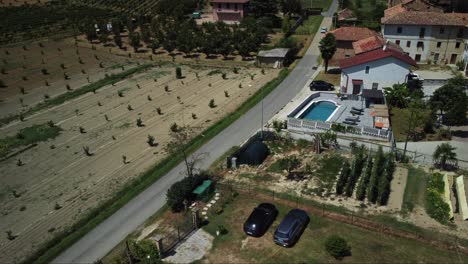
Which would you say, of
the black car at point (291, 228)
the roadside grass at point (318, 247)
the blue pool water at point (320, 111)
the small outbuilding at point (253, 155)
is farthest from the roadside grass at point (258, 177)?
the blue pool water at point (320, 111)

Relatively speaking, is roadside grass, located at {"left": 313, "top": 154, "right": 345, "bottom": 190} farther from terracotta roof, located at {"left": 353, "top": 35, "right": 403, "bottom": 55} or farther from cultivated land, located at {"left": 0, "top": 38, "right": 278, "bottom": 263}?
terracotta roof, located at {"left": 353, "top": 35, "right": 403, "bottom": 55}

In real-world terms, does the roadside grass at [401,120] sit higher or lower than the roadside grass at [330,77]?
lower

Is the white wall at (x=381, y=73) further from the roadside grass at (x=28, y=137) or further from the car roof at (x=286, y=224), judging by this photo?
the roadside grass at (x=28, y=137)

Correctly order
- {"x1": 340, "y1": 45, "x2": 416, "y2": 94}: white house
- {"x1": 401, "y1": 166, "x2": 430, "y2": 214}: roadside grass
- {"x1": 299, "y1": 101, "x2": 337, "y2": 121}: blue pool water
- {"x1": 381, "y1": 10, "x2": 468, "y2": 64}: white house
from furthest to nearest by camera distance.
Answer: {"x1": 381, "y1": 10, "x2": 468, "y2": 64}: white house → {"x1": 340, "y1": 45, "x2": 416, "y2": 94}: white house → {"x1": 299, "y1": 101, "x2": 337, "y2": 121}: blue pool water → {"x1": 401, "y1": 166, "x2": 430, "y2": 214}: roadside grass

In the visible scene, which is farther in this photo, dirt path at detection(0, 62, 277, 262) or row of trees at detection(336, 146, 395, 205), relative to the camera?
dirt path at detection(0, 62, 277, 262)

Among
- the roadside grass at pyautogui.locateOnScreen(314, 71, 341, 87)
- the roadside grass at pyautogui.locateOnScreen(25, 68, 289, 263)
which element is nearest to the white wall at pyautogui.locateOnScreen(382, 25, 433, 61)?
the roadside grass at pyautogui.locateOnScreen(314, 71, 341, 87)

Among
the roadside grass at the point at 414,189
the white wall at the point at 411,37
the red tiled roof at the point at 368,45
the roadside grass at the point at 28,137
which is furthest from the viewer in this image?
the white wall at the point at 411,37

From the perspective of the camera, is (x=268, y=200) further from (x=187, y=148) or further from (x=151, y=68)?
(x=151, y=68)
